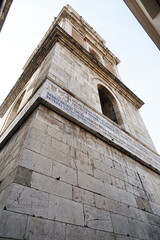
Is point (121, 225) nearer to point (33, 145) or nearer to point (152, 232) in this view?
point (152, 232)

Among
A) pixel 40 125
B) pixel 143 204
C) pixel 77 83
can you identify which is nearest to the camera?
pixel 40 125

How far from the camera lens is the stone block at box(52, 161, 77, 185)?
8.38 feet

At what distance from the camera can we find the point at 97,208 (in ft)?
8.59

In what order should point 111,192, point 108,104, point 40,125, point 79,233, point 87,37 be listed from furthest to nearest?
point 87,37 → point 108,104 → point 111,192 → point 40,125 → point 79,233

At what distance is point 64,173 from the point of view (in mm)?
2650

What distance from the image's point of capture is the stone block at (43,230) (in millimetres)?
1784

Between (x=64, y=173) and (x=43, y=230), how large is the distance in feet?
2.91

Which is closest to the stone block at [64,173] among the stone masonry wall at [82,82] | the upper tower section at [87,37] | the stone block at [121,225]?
the stone block at [121,225]

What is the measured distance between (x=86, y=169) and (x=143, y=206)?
166 cm

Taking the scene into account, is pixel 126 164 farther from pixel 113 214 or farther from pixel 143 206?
pixel 113 214

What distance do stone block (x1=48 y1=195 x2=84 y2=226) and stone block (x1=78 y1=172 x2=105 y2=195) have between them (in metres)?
0.41

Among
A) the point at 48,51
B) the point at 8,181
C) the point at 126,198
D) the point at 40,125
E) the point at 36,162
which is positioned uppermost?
the point at 48,51

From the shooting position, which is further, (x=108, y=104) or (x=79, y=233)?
(x=108, y=104)

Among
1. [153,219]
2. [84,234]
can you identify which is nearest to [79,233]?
[84,234]
